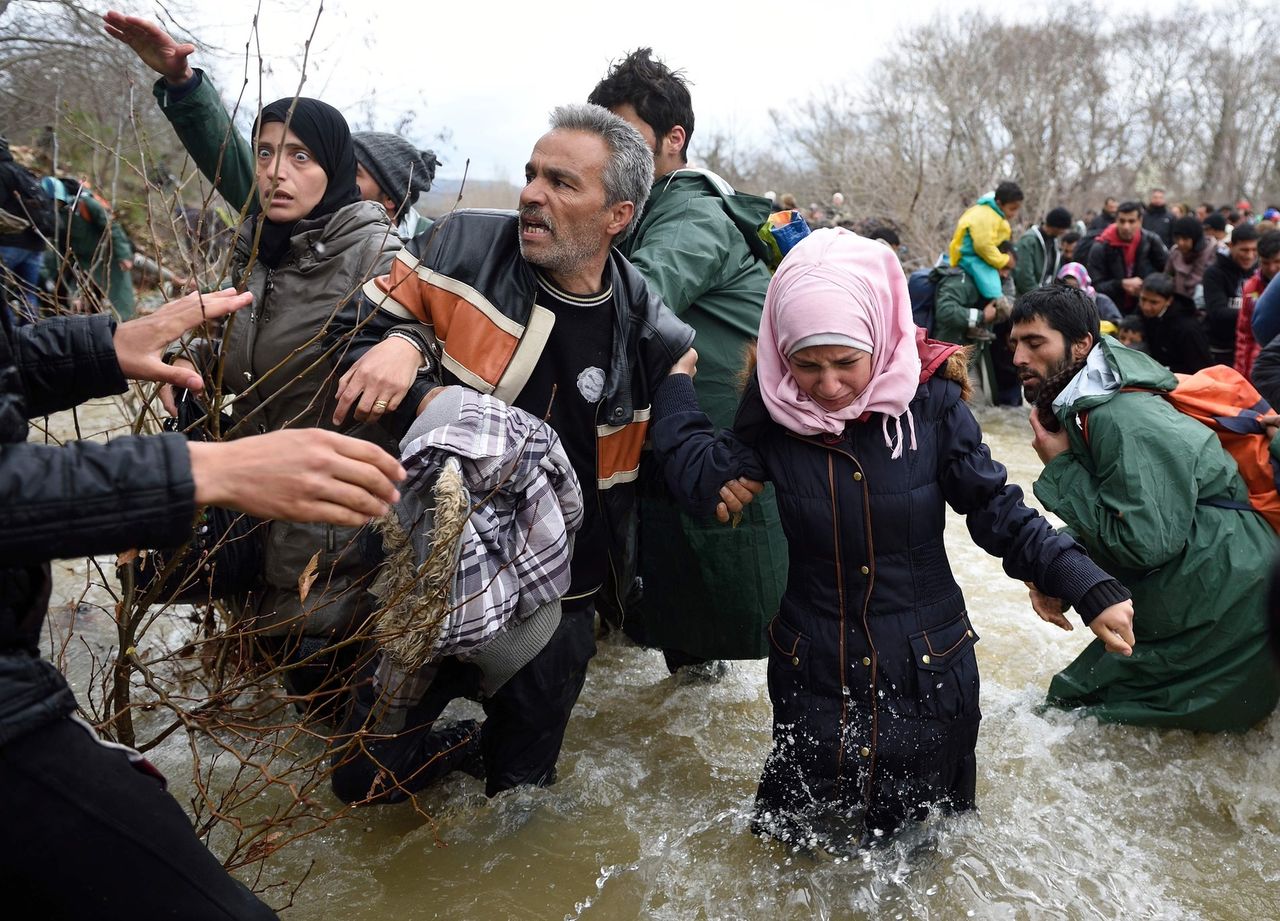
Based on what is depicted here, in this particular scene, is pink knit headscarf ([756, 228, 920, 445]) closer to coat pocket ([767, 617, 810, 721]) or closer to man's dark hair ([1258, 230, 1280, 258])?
coat pocket ([767, 617, 810, 721])

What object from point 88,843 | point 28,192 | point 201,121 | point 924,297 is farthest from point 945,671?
point 924,297

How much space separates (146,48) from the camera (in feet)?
9.95

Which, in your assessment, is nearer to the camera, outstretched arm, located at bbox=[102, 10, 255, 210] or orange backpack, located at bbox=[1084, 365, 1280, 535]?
outstretched arm, located at bbox=[102, 10, 255, 210]

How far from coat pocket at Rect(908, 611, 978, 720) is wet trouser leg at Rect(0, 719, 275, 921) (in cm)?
169

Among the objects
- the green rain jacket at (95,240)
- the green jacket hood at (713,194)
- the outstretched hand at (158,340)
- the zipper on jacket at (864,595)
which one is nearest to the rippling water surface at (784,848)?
the zipper on jacket at (864,595)

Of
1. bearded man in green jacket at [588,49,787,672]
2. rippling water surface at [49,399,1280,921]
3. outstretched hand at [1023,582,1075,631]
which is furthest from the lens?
bearded man in green jacket at [588,49,787,672]

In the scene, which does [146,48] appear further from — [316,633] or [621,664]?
[621,664]

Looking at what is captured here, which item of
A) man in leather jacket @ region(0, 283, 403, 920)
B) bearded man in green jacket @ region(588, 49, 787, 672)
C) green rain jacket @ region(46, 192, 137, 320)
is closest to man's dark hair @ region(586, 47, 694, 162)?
bearded man in green jacket @ region(588, 49, 787, 672)

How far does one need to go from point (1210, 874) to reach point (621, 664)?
2.37m

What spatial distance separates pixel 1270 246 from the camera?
6.80 meters

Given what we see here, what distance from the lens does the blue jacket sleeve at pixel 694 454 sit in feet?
9.02

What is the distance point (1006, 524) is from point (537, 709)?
1.39 meters

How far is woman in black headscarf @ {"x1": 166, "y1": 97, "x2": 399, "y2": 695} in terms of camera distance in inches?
120

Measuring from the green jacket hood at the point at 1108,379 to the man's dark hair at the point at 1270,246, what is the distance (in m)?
4.19
